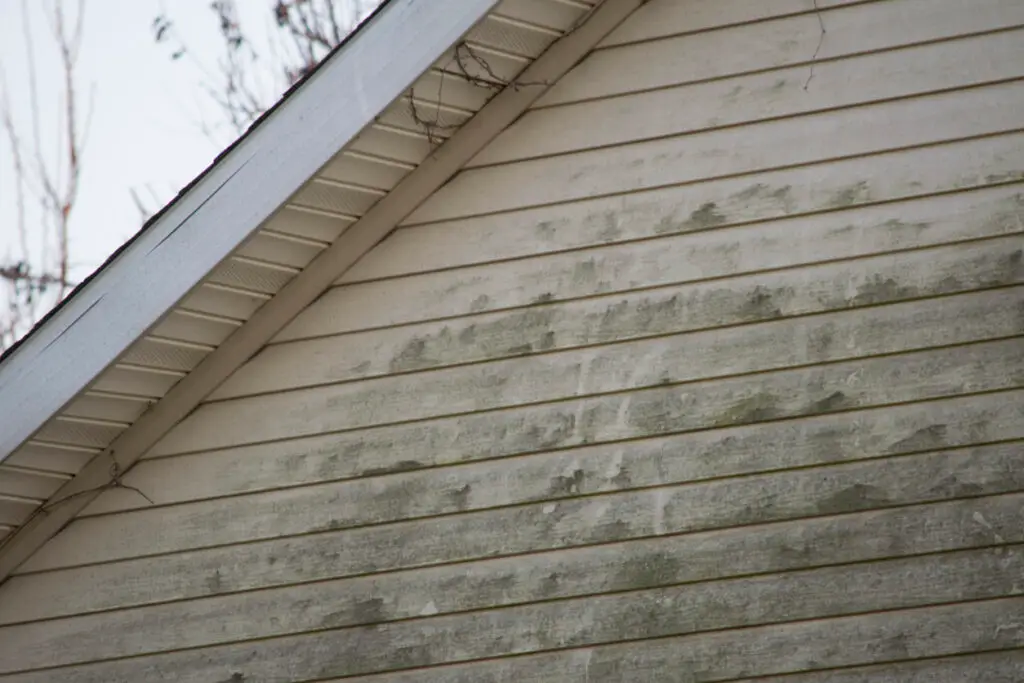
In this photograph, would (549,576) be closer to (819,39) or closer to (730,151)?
(730,151)

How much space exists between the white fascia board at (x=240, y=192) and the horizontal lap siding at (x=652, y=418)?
0.58 metres

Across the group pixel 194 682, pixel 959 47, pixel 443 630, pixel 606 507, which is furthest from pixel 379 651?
pixel 959 47

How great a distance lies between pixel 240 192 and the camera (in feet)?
11.1

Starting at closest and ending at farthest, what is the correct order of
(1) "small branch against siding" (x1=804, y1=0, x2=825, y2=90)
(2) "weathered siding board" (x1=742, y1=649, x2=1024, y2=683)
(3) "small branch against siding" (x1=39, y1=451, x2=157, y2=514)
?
(2) "weathered siding board" (x1=742, y1=649, x2=1024, y2=683) < (1) "small branch against siding" (x1=804, y1=0, x2=825, y2=90) < (3) "small branch against siding" (x1=39, y1=451, x2=157, y2=514)

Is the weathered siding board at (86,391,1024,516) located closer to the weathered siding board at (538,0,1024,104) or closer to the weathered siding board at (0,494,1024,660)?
the weathered siding board at (0,494,1024,660)

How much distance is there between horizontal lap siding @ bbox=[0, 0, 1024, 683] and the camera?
136 inches

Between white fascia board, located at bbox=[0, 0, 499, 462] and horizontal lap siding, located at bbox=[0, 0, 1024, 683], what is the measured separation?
58cm

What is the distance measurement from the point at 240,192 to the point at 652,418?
140cm

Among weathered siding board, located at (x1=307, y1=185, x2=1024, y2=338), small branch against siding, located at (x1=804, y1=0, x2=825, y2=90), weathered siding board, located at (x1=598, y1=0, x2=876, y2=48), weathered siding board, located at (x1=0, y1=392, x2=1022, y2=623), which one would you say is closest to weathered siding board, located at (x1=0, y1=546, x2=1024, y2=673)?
weathered siding board, located at (x1=0, y1=392, x2=1022, y2=623)

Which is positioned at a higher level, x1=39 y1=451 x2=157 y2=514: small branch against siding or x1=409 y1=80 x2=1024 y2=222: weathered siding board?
x1=409 y1=80 x2=1024 y2=222: weathered siding board

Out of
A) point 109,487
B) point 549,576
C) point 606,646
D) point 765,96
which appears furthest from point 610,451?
point 109,487

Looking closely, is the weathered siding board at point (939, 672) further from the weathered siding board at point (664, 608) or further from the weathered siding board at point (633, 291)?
the weathered siding board at point (633, 291)

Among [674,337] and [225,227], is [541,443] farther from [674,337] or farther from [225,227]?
[225,227]

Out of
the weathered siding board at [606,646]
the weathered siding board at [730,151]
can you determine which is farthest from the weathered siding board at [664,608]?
the weathered siding board at [730,151]
